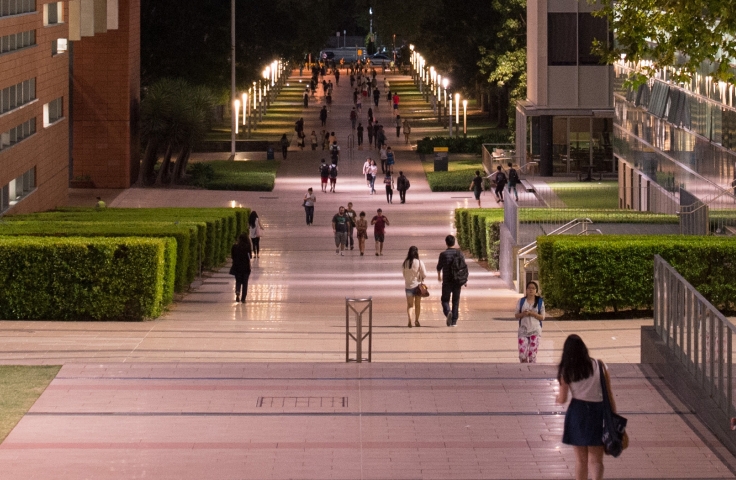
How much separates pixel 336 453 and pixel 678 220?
1737 cm

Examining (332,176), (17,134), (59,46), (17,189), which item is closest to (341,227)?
(17,189)

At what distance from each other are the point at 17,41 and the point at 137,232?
13.3 metres

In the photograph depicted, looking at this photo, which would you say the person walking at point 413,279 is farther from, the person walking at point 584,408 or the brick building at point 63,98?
the brick building at point 63,98

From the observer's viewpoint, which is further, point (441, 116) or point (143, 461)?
point (441, 116)

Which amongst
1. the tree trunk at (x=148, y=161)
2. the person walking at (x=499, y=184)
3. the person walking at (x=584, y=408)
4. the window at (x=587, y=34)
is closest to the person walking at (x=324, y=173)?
the tree trunk at (x=148, y=161)

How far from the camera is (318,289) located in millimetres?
25422

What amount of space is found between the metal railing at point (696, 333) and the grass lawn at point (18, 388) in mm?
5837

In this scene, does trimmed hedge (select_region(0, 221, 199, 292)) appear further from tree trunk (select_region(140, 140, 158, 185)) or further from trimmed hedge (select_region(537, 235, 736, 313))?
tree trunk (select_region(140, 140, 158, 185))

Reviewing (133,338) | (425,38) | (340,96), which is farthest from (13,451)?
(340,96)

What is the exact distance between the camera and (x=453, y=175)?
174 ft

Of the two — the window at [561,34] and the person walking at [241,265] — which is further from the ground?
the window at [561,34]

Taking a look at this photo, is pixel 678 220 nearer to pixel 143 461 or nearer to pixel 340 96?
pixel 143 461

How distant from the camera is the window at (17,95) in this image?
3159cm

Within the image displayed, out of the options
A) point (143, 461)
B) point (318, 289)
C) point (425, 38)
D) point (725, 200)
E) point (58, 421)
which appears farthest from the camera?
point (425, 38)
